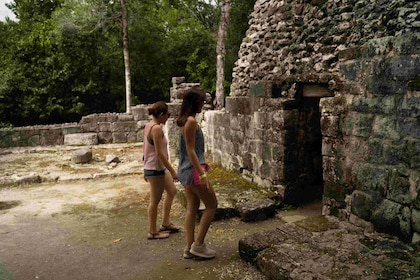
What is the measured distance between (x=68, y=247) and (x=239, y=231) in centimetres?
231

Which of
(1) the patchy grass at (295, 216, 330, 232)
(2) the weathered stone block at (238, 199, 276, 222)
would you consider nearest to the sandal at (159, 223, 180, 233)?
(2) the weathered stone block at (238, 199, 276, 222)

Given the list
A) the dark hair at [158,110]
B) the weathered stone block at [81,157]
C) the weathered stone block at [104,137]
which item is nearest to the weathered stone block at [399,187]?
the dark hair at [158,110]

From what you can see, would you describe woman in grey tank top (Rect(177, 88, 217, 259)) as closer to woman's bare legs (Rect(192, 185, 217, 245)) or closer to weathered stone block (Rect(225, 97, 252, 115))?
woman's bare legs (Rect(192, 185, 217, 245))

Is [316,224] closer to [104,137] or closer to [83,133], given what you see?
[104,137]

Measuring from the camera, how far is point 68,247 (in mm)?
4879

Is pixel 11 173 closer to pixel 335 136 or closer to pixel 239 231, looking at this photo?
pixel 239 231

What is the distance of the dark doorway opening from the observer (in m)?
5.83

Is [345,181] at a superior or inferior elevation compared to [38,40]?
inferior

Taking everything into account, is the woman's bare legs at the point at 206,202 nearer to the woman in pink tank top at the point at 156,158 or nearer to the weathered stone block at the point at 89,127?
the woman in pink tank top at the point at 156,158

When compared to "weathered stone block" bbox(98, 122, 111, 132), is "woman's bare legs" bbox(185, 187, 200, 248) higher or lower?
lower

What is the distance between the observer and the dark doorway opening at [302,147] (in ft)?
19.1

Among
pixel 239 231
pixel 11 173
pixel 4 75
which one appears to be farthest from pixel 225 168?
pixel 4 75

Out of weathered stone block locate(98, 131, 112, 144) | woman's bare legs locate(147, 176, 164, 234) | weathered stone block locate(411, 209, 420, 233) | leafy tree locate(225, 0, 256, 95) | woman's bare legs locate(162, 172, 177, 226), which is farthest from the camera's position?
leafy tree locate(225, 0, 256, 95)

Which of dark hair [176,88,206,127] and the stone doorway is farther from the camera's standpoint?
the stone doorway
